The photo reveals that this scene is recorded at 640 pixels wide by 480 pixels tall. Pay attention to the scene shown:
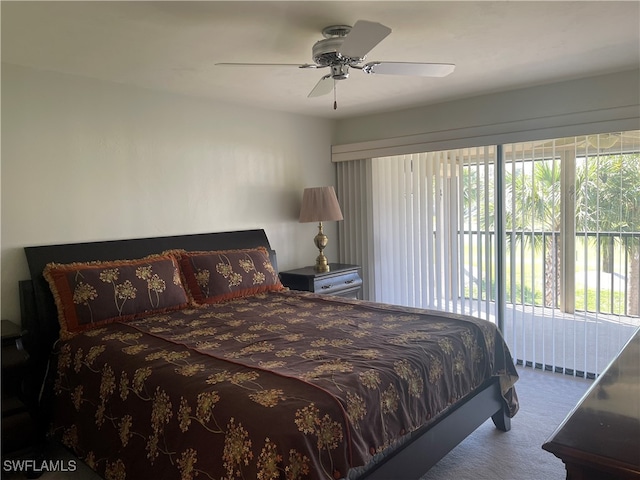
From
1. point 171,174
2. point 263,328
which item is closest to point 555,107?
point 263,328

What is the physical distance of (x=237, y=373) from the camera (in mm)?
1880

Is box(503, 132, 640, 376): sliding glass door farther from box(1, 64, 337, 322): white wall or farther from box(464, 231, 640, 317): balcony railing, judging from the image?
box(1, 64, 337, 322): white wall

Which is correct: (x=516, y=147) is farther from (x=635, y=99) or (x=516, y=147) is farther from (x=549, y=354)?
(x=549, y=354)

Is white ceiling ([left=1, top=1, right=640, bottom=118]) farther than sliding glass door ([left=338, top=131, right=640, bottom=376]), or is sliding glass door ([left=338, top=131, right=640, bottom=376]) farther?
sliding glass door ([left=338, top=131, right=640, bottom=376])

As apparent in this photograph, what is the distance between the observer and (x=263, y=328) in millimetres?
2613

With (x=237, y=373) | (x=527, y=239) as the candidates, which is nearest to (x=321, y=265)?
(x=527, y=239)

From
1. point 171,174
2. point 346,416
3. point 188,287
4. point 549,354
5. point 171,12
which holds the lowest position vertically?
point 549,354

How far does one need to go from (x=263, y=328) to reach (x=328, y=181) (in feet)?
8.92

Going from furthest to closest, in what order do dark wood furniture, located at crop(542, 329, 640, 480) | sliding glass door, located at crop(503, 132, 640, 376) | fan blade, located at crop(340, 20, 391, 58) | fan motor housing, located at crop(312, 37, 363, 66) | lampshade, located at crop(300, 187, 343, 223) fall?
lampshade, located at crop(300, 187, 343, 223), sliding glass door, located at crop(503, 132, 640, 376), fan motor housing, located at crop(312, 37, 363, 66), fan blade, located at crop(340, 20, 391, 58), dark wood furniture, located at crop(542, 329, 640, 480)

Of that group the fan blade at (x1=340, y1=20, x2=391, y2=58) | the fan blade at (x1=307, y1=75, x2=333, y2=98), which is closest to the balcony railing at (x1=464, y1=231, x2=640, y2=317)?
the fan blade at (x1=307, y1=75, x2=333, y2=98)

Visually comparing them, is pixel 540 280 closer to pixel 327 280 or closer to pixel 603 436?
pixel 327 280

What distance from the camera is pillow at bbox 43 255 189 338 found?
2.70 m

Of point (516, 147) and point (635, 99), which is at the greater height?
point (635, 99)

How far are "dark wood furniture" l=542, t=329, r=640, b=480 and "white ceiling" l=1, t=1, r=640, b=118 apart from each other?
1.79 meters
